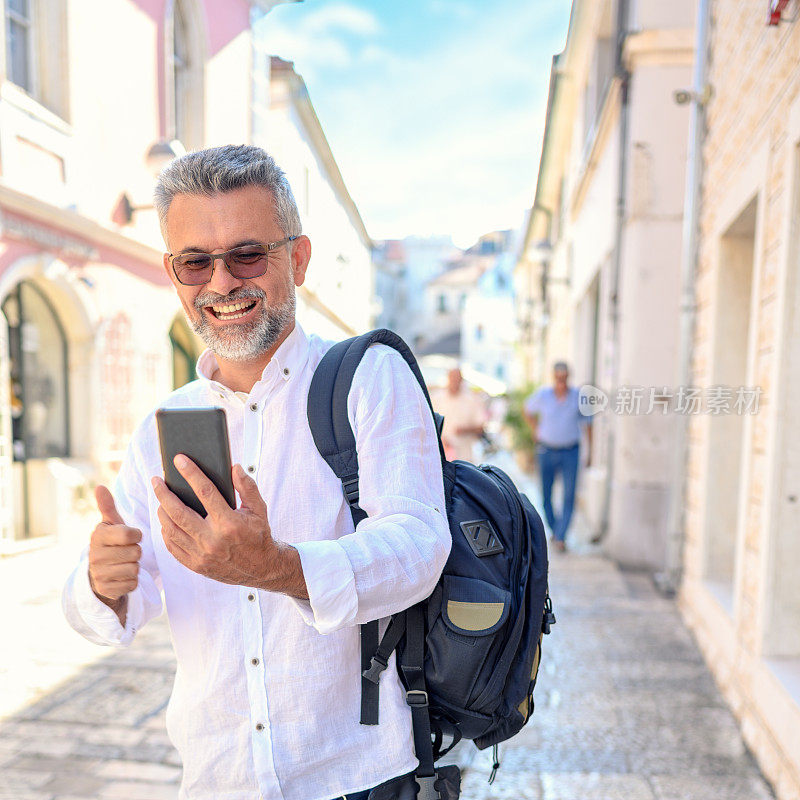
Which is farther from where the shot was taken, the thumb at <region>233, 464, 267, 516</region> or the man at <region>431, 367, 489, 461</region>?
the man at <region>431, 367, 489, 461</region>

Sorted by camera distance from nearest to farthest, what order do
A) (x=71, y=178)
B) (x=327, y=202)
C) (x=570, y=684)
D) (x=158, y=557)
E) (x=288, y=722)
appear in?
(x=288, y=722) → (x=158, y=557) → (x=570, y=684) → (x=71, y=178) → (x=327, y=202)

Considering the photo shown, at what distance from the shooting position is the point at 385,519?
1.11 meters

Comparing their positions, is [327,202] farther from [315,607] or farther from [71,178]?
[315,607]

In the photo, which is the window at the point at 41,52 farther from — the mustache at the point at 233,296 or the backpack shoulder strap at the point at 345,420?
the backpack shoulder strap at the point at 345,420

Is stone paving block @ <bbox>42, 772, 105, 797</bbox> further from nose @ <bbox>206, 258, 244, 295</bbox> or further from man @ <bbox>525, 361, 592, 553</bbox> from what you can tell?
man @ <bbox>525, 361, 592, 553</bbox>

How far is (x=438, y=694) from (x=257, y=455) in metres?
0.57

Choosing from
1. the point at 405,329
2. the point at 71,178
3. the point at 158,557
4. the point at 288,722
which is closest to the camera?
the point at 288,722

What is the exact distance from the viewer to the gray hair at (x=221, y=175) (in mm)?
1292

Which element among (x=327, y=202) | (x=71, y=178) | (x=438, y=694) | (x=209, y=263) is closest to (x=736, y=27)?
(x=209, y=263)

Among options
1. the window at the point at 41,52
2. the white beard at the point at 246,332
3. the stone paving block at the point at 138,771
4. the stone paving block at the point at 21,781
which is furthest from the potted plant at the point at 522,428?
the white beard at the point at 246,332

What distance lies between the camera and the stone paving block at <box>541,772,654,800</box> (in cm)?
281

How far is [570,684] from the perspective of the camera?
3.89 m

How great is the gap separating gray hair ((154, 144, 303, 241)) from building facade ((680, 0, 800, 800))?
246 cm

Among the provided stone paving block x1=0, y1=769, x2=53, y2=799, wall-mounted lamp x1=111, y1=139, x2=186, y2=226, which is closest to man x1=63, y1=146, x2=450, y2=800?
stone paving block x1=0, y1=769, x2=53, y2=799
